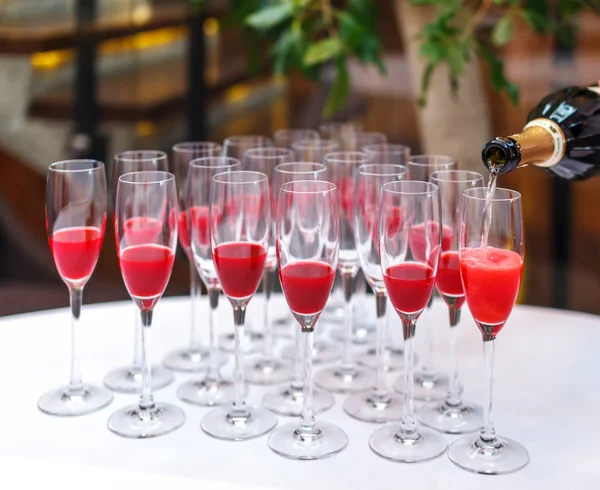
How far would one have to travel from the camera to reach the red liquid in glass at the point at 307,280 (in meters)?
1.23

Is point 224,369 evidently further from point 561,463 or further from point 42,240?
point 42,240

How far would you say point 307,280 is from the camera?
48.4 inches

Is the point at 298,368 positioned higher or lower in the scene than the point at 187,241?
lower

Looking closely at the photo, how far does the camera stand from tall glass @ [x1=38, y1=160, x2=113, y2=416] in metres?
1.37

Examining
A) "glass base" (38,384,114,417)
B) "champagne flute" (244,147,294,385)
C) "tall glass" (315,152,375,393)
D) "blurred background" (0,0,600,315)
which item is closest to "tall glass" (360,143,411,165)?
"tall glass" (315,152,375,393)

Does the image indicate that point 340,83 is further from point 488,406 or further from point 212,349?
point 488,406

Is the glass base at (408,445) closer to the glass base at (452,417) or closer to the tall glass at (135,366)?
the glass base at (452,417)

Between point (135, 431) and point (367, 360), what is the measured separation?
47cm

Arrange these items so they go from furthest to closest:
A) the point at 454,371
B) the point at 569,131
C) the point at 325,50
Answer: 1. the point at 325,50
2. the point at 569,131
3. the point at 454,371

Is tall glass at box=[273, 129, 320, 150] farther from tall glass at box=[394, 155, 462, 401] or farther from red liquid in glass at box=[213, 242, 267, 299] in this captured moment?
red liquid in glass at box=[213, 242, 267, 299]

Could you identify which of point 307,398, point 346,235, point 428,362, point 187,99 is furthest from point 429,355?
point 187,99

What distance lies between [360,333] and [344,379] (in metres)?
0.23

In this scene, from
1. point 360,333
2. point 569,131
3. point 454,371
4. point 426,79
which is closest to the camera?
point 454,371

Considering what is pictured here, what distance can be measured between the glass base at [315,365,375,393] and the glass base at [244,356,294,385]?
53 millimetres
